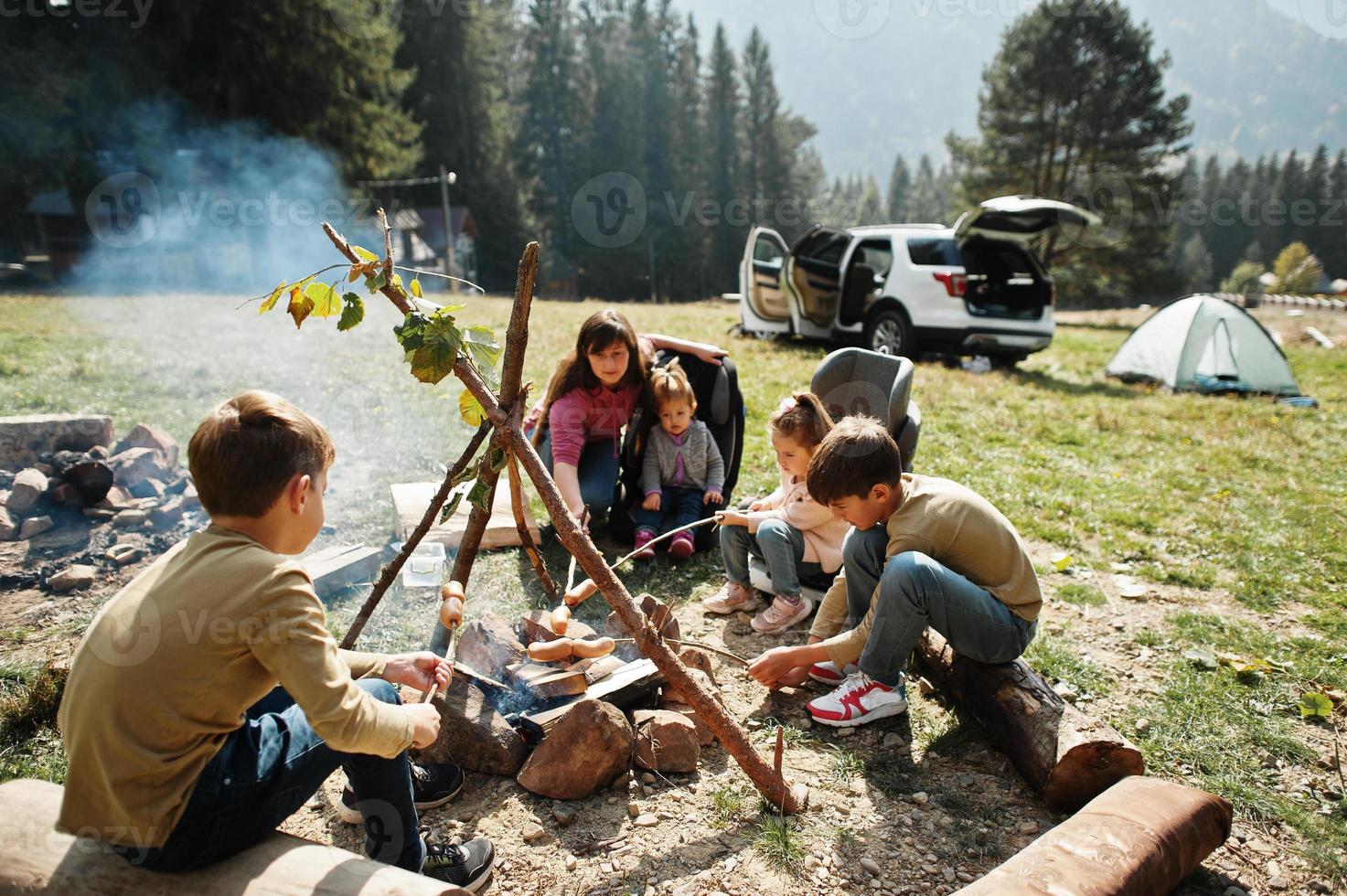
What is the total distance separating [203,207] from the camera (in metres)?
20.2

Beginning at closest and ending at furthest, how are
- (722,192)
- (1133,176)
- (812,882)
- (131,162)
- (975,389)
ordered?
(812,882) → (975,389) → (131,162) → (1133,176) → (722,192)

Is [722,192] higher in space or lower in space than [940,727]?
higher

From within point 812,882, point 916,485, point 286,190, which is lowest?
point 812,882

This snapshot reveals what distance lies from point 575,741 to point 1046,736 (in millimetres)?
1454

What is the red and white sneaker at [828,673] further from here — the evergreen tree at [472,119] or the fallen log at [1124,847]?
the evergreen tree at [472,119]

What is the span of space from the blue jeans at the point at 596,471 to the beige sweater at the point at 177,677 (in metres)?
2.79

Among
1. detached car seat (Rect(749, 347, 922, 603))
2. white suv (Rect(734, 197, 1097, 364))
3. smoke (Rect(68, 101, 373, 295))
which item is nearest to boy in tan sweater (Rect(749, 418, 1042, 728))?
detached car seat (Rect(749, 347, 922, 603))

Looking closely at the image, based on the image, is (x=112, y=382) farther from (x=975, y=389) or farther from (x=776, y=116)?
(x=776, y=116)

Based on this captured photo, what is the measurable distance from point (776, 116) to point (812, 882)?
4912cm

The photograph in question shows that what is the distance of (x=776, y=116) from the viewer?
152ft

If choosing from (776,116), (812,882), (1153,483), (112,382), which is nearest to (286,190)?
(112,382)

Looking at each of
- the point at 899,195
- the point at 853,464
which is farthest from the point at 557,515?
the point at 899,195

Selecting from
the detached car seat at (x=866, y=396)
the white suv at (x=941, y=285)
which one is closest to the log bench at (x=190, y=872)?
the detached car seat at (x=866, y=396)

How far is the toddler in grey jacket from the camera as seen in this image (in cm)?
428
